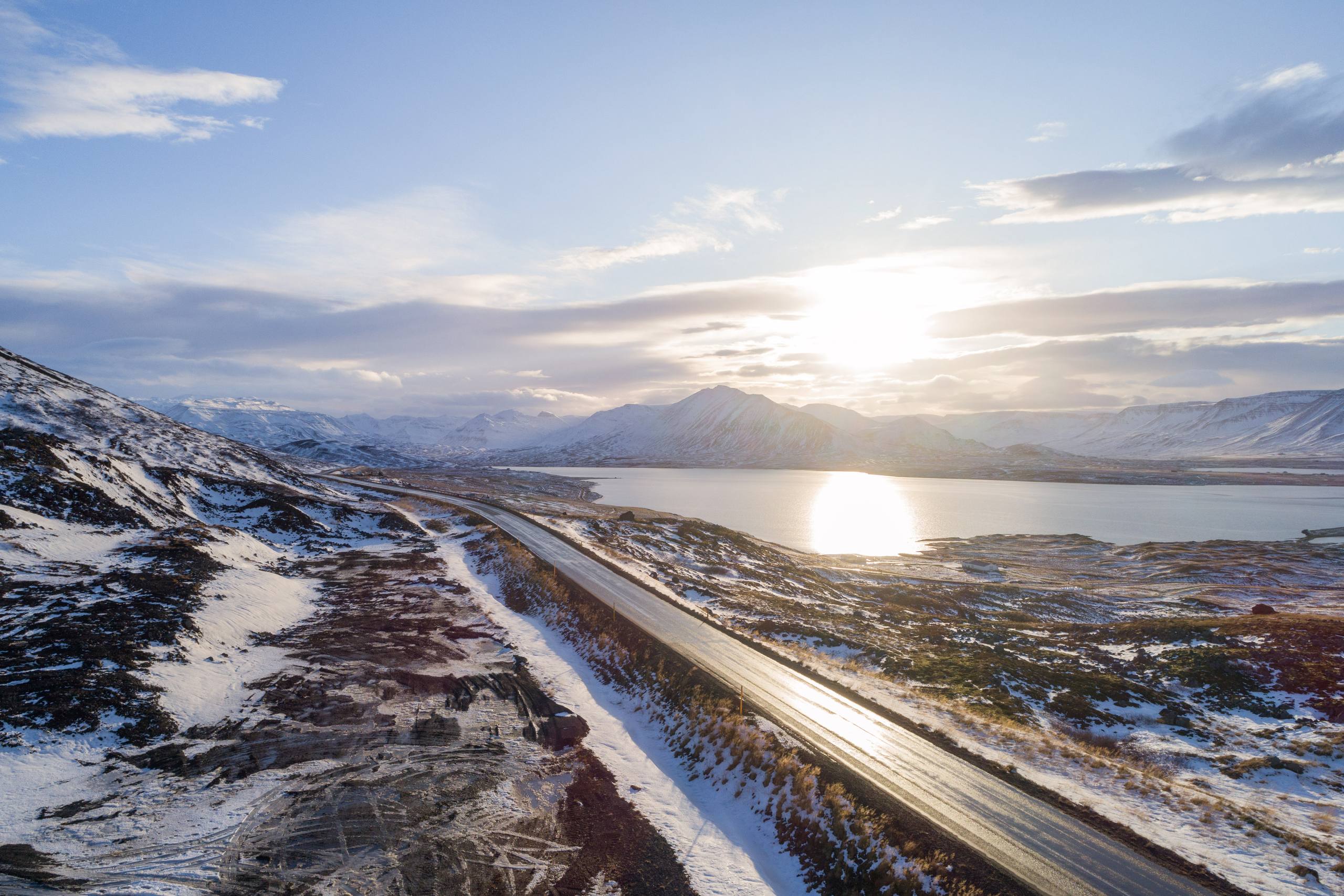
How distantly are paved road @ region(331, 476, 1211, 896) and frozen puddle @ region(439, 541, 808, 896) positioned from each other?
3.74 meters

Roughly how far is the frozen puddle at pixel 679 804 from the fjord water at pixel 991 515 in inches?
2838

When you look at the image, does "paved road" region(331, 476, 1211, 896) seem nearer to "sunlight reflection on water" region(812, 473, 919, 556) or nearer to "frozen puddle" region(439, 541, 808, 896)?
"frozen puddle" region(439, 541, 808, 896)

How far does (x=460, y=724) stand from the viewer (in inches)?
940

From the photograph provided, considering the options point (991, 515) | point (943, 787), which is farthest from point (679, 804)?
point (991, 515)

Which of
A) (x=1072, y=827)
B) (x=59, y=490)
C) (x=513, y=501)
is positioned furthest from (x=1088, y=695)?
(x=513, y=501)

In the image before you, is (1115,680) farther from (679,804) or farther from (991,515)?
(991,515)

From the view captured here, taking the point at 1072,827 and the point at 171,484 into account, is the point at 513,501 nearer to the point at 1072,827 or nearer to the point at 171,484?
the point at 171,484

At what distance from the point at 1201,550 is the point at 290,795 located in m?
111

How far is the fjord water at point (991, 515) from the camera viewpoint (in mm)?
110875

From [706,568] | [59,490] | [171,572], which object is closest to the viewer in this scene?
[171,572]

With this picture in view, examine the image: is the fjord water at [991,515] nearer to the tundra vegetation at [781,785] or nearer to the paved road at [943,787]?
the paved road at [943,787]

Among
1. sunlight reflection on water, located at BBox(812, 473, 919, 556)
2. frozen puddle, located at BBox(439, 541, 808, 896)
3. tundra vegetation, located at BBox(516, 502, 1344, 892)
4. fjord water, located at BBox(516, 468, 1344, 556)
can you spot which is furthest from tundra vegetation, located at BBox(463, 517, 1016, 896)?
fjord water, located at BBox(516, 468, 1344, 556)

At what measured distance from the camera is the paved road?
14.4 metres

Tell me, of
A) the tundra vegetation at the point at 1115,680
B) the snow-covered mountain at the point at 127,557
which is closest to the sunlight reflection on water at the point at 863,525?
the tundra vegetation at the point at 1115,680
